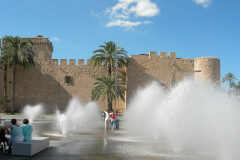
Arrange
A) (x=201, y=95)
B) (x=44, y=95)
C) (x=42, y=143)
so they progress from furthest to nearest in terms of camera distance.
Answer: (x=44, y=95) → (x=201, y=95) → (x=42, y=143)

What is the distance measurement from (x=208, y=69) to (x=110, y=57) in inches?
479

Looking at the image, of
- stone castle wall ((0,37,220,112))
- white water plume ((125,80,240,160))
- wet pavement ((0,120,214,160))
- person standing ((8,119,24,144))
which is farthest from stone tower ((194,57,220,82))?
person standing ((8,119,24,144))

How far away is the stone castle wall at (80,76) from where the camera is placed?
31.2 metres

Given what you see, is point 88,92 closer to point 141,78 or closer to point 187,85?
point 141,78

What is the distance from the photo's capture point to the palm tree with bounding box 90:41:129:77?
28.7 metres

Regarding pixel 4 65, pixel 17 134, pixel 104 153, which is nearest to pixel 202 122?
pixel 104 153

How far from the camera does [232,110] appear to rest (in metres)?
7.59

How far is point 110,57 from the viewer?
2872 cm

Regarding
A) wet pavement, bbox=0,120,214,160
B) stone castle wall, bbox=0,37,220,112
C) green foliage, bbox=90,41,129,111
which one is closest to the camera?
wet pavement, bbox=0,120,214,160

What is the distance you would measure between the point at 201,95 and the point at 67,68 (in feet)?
79.7

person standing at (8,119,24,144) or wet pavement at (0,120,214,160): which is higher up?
person standing at (8,119,24,144)

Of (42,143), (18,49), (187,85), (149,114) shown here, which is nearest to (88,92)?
(18,49)

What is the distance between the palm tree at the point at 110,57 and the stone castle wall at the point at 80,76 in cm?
223

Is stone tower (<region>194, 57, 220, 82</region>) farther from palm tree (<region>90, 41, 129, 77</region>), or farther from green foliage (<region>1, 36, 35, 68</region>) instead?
green foliage (<region>1, 36, 35, 68</region>)
